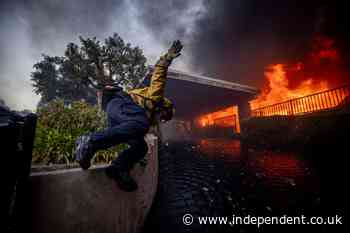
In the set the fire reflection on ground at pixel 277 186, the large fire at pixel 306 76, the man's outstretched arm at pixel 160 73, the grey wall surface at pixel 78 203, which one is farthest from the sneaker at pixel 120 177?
the large fire at pixel 306 76

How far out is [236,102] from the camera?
1423 centimetres

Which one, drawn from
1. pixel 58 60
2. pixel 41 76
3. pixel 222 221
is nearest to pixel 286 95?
pixel 222 221

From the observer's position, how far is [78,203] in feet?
5.09

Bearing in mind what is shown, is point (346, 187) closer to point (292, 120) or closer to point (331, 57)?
point (292, 120)

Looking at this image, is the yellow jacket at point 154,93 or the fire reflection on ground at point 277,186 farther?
the fire reflection on ground at point 277,186

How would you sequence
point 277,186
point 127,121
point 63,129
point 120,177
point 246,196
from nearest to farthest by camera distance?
point 127,121 → point 120,177 → point 246,196 → point 63,129 → point 277,186

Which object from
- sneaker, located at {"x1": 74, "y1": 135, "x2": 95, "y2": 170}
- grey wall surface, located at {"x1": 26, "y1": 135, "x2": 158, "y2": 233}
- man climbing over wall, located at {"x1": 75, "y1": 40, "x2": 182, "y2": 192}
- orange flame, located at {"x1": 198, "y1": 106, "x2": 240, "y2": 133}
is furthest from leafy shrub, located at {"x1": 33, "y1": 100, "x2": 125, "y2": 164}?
orange flame, located at {"x1": 198, "y1": 106, "x2": 240, "y2": 133}

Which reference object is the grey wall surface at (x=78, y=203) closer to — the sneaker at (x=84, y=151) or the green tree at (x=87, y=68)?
the sneaker at (x=84, y=151)

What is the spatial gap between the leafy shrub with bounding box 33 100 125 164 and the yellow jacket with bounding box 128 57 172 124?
5.09 feet

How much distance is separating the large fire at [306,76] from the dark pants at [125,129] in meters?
16.6

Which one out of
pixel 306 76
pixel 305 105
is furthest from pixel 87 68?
pixel 306 76

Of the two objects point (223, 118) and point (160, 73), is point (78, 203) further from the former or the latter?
point (223, 118)

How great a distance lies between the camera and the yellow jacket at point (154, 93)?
5.78 ft

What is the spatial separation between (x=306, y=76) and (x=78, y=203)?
24.5 m
